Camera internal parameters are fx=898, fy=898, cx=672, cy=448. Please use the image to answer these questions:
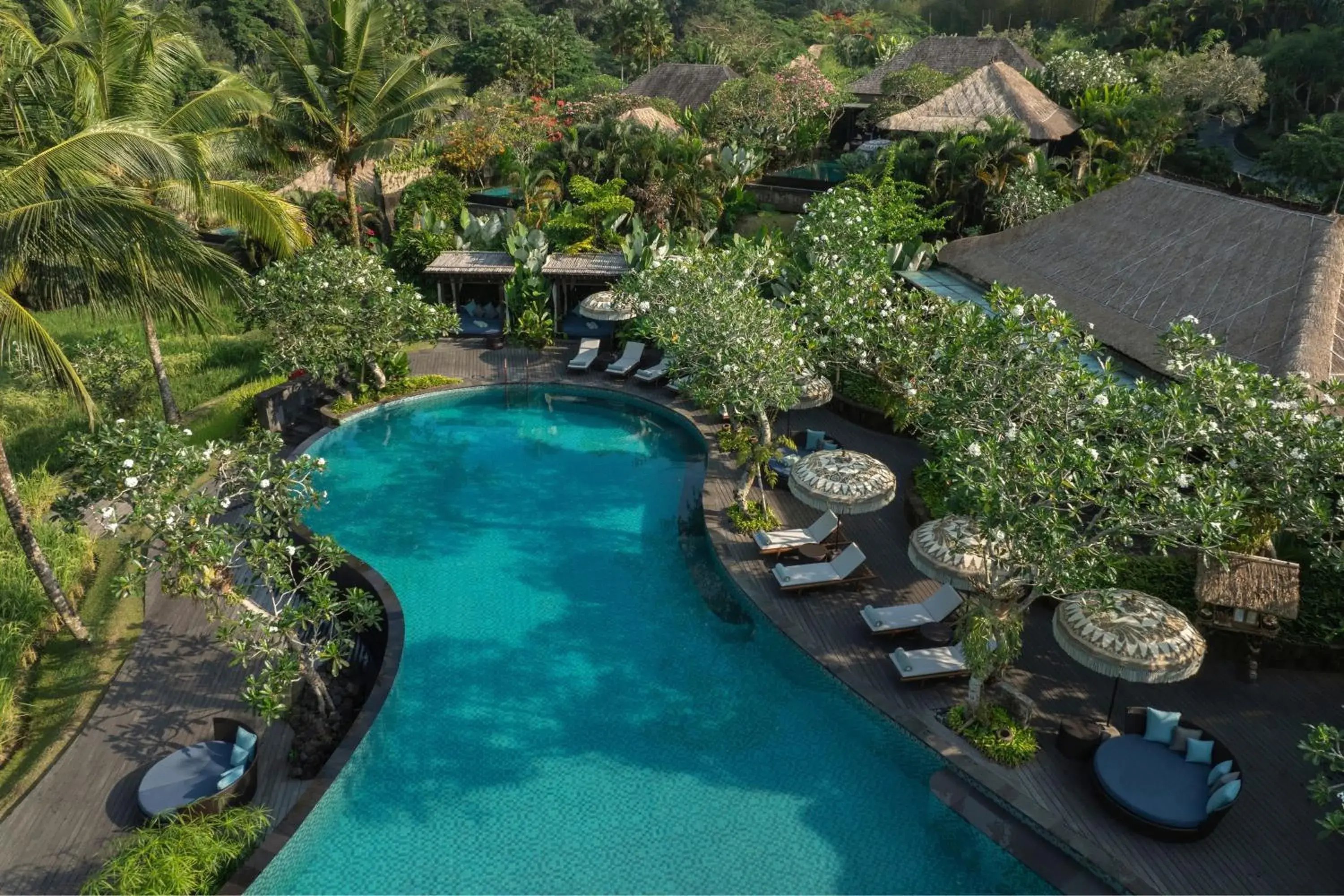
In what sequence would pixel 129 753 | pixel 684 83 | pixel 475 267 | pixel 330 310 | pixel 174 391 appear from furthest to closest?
pixel 684 83, pixel 475 267, pixel 174 391, pixel 330 310, pixel 129 753

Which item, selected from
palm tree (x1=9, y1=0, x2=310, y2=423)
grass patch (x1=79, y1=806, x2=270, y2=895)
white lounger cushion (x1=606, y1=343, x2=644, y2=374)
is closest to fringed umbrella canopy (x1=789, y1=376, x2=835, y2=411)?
white lounger cushion (x1=606, y1=343, x2=644, y2=374)

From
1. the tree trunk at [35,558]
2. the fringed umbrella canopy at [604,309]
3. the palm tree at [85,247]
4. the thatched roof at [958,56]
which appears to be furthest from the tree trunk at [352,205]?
the thatched roof at [958,56]

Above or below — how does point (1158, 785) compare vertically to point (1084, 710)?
above

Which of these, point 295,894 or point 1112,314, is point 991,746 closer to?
point 295,894

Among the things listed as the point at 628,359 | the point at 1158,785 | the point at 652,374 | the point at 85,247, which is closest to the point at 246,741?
the point at 85,247

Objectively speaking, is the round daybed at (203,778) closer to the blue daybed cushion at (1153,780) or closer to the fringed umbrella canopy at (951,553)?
the fringed umbrella canopy at (951,553)

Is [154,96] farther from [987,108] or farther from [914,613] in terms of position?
[987,108]
